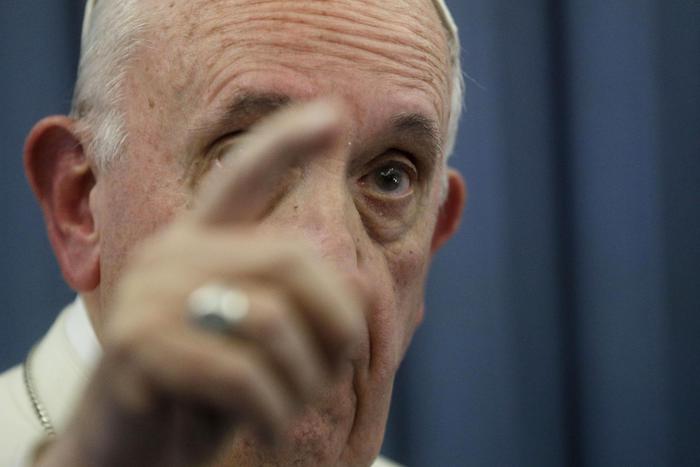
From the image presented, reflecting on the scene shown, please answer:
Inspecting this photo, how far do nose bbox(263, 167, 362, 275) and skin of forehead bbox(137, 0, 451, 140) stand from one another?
159 mm

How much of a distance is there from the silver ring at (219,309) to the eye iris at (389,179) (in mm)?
627

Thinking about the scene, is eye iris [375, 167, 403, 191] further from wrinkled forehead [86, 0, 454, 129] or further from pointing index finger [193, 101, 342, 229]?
pointing index finger [193, 101, 342, 229]

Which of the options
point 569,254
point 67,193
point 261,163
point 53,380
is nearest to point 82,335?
point 53,380

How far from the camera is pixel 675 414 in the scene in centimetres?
189

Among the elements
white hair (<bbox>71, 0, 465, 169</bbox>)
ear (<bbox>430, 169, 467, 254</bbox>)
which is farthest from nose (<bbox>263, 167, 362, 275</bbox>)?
ear (<bbox>430, 169, 467, 254</bbox>)

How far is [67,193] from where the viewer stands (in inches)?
46.9

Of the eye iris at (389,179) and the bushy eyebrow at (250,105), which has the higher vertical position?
the bushy eyebrow at (250,105)

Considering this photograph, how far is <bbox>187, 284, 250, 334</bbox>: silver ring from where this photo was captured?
21.1 inches

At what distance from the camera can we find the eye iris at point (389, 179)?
115 cm

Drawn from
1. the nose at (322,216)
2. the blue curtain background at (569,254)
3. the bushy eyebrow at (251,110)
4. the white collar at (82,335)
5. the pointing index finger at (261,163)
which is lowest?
the blue curtain background at (569,254)

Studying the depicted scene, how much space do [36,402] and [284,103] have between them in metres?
0.60

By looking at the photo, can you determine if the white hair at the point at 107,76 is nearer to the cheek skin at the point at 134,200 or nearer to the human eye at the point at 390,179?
the cheek skin at the point at 134,200

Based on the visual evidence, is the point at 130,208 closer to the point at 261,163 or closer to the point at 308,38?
the point at 308,38

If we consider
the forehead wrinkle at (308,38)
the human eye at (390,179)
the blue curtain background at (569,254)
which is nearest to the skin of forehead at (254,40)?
the forehead wrinkle at (308,38)
